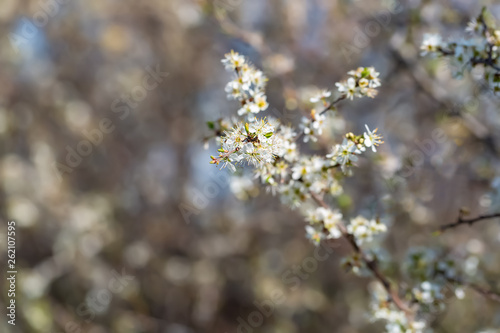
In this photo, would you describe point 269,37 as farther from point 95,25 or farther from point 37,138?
point 37,138

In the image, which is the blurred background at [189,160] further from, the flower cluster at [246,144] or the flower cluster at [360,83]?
the flower cluster at [246,144]

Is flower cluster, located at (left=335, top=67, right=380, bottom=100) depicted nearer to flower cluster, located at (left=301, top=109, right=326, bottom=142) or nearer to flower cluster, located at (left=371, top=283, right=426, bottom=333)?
flower cluster, located at (left=301, top=109, right=326, bottom=142)

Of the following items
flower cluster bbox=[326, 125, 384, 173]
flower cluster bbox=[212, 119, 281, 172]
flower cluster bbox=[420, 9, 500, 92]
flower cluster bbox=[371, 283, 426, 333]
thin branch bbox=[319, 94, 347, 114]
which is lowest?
flower cluster bbox=[371, 283, 426, 333]

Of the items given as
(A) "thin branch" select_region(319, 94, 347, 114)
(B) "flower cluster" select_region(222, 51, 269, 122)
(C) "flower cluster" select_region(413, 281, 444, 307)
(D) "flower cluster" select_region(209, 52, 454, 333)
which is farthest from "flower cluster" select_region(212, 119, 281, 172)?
(C) "flower cluster" select_region(413, 281, 444, 307)

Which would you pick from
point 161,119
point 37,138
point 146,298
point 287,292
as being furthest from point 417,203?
point 37,138

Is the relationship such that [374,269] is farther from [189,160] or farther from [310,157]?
[189,160]

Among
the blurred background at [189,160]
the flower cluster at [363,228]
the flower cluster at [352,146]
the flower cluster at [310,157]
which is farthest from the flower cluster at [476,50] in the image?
the blurred background at [189,160]
